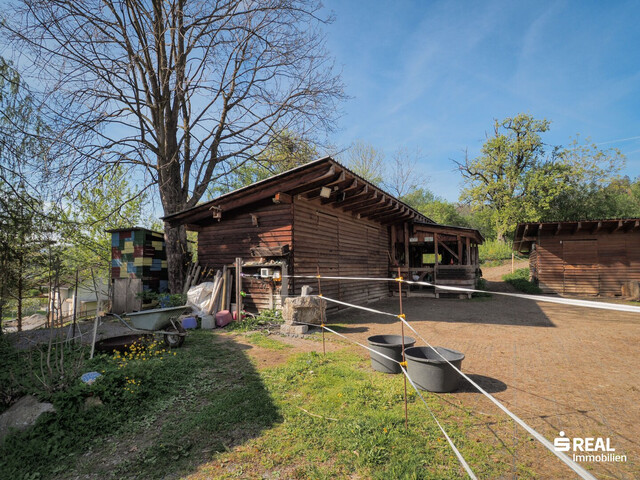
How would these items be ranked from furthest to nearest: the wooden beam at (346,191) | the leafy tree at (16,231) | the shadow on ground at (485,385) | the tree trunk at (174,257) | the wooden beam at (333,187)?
the tree trunk at (174,257)
the wooden beam at (346,191)
the wooden beam at (333,187)
the leafy tree at (16,231)
the shadow on ground at (485,385)

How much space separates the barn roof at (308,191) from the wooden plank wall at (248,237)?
1.30 ft

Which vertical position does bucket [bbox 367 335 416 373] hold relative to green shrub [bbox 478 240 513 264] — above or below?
below

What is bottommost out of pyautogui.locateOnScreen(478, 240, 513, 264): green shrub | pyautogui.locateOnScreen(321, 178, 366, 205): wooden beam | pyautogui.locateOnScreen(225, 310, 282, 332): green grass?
pyautogui.locateOnScreen(225, 310, 282, 332): green grass

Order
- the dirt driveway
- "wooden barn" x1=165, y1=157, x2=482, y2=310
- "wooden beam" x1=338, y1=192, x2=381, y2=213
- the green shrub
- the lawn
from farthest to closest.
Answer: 1. the green shrub
2. "wooden beam" x1=338, y1=192, x2=381, y2=213
3. "wooden barn" x1=165, y1=157, x2=482, y2=310
4. the dirt driveway
5. the lawn

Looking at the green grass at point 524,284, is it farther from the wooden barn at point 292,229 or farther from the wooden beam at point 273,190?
the wooden beam at point 273,190

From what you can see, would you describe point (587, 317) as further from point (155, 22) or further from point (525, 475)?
point (155, 22)

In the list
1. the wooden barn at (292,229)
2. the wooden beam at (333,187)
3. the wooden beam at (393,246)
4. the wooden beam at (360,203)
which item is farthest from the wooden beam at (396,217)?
the wooden beam at (333,187)

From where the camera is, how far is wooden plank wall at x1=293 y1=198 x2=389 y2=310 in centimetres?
902

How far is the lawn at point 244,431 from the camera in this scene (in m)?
2.61

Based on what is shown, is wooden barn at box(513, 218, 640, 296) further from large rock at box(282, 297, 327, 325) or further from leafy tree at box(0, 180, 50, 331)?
leafy tree at box(0, 180, 50, 331)

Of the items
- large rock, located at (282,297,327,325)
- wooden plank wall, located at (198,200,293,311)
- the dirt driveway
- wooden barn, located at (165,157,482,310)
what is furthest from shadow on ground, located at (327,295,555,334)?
wooden plank wall, located at (198,200,293,311)

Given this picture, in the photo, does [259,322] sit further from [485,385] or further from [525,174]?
[525,174]

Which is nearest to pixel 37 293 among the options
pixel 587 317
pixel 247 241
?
pixel 247 241

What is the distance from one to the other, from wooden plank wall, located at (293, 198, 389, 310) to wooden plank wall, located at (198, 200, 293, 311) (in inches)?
19.9
